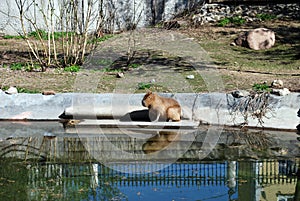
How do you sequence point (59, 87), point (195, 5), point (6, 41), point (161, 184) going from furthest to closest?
point (195, 5) < point (6, 41) < point (59, 87) < point (161, 184)

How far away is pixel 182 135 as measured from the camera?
9.73 meters

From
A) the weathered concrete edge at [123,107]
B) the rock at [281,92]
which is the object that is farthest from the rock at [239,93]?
the rock at [281,92]

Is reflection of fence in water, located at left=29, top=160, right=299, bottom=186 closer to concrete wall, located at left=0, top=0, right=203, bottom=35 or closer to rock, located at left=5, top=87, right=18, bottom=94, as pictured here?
rock, located at left=5, top=87, right=18, bottom=94

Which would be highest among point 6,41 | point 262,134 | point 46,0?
point 46,0

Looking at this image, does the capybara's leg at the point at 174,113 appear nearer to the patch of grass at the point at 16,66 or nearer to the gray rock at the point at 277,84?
the gray rock at the point at 277,84

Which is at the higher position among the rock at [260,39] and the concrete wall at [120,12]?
the concrete wall at [120,12]

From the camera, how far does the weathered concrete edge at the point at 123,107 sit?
34.1 feet

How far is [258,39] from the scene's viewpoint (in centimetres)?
1520

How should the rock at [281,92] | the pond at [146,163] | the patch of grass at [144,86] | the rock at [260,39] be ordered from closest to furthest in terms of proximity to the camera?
the pond at [146,163]
the rock at [281,92]
the patch of grass at [144,86]
the rock at [260,39]

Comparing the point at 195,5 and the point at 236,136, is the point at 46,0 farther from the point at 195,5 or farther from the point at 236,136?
the point at 236,136

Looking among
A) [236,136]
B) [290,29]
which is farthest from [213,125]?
[290,29]

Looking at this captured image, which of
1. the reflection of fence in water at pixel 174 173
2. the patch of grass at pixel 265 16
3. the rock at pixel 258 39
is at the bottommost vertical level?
the reflection of fence in water at pixel 174 173

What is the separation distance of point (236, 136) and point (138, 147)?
1657mm

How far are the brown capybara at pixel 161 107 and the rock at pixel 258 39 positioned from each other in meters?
5.46
